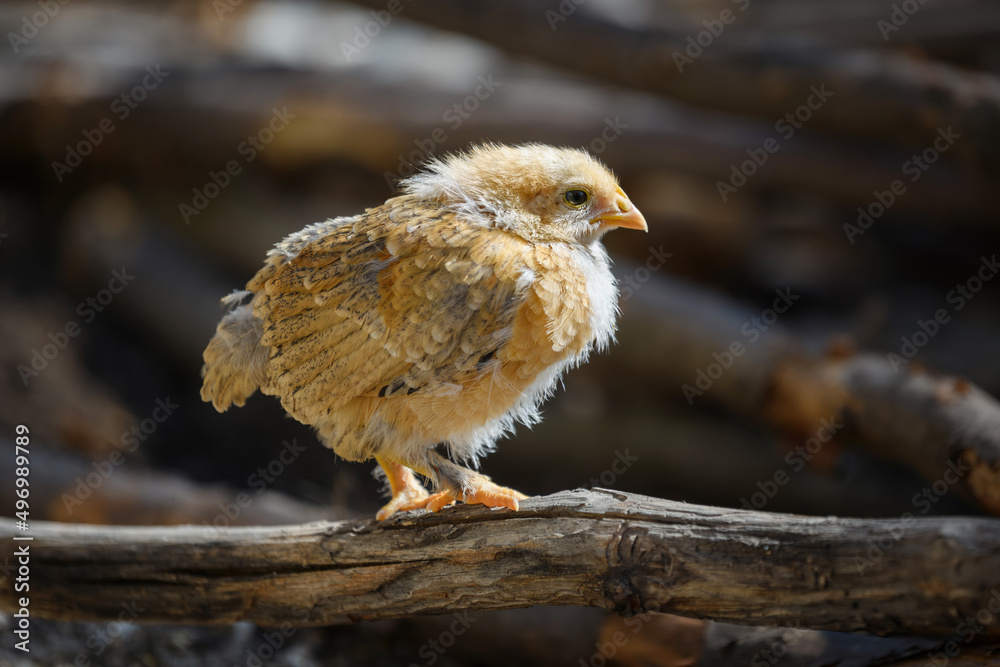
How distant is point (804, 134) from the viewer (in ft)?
22.5

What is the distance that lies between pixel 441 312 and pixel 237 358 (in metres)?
0.95

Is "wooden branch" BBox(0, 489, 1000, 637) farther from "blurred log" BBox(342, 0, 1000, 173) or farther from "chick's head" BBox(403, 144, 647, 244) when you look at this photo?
"blurred log" BBox(342, 0, 1000, 173)

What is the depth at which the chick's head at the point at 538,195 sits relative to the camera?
2943 mm

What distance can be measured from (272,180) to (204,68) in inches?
53.0

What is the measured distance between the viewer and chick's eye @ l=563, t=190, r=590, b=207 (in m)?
2.96

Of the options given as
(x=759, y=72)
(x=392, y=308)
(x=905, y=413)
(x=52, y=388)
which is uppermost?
(x=759, y=72)

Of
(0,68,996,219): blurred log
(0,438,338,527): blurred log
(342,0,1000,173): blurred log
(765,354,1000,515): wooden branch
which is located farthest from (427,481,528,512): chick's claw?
(0,68,996,219): blurred log

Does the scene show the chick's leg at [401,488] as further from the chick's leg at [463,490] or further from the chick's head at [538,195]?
the chick's head at [538,195]

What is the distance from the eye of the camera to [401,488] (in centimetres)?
328

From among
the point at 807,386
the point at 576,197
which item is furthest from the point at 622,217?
the point at 807,386

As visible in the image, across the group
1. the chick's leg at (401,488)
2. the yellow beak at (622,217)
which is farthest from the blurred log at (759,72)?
the chick's leg at (401,488)

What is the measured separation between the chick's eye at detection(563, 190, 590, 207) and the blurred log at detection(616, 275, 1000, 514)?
2224 millimetres

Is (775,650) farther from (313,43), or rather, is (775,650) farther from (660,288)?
(313,43)

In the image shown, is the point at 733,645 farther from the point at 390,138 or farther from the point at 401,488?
the point at 390,138
